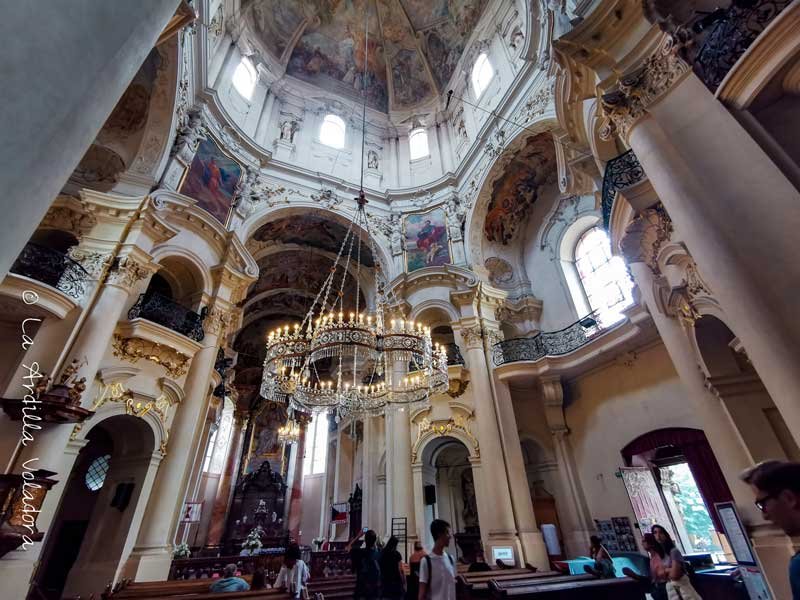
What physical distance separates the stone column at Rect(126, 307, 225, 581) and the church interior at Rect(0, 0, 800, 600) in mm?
50

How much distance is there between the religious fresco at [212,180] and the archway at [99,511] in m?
5.44

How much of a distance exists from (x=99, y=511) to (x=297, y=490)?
12.1m

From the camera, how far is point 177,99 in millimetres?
8695

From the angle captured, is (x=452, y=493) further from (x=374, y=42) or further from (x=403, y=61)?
(x=374, y=42)

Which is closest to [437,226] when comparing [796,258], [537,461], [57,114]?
[537,461]

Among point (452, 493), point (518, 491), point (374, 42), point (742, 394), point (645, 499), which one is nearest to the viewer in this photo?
point (742, 394)

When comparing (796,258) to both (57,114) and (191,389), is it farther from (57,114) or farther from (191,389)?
(191,389)

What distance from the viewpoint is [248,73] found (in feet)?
44.5

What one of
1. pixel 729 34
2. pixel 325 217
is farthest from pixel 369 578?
pixel 325 217

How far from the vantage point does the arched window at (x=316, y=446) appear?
18359 millimetres

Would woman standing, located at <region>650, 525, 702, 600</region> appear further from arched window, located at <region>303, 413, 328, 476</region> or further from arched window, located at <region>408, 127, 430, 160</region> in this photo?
arched window, located at <region>303, 413, 328, 476</region>

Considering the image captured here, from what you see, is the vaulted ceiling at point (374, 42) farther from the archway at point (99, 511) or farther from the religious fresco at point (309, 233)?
the archway at point (99, 511)

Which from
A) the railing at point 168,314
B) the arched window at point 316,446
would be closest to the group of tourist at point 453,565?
the railing at point 168,314

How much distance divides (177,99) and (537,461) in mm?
12583
